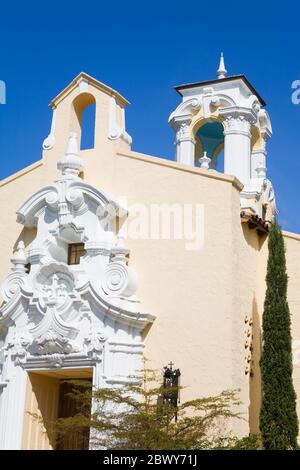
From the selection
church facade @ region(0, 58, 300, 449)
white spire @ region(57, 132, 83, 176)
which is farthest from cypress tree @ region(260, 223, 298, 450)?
white spire @ region(57, 132, 83, 176)

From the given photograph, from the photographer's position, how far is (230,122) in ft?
73.4

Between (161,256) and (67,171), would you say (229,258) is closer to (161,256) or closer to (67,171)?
(161,256)

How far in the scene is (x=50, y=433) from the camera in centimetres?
1939

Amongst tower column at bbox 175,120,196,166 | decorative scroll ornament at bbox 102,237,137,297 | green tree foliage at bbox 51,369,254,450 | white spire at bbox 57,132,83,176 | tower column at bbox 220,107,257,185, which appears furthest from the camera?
tower column at bbox 175,120,196,166

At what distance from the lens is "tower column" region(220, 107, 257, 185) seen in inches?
859

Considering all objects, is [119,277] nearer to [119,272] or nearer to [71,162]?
[119,272]

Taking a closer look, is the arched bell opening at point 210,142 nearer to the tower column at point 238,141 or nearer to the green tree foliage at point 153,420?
the tower column at point 238,141

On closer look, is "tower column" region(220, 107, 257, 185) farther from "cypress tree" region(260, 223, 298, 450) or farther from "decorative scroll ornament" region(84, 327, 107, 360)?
"decorative scroll ornament" region(84, 327, 107, 360)

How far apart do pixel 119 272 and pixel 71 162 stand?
3.37 metres

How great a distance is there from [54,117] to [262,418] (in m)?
10.1

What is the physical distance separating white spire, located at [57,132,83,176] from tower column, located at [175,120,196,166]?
387 centimetres

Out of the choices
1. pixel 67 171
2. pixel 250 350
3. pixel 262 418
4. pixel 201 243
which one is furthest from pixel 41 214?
pixel 262 418

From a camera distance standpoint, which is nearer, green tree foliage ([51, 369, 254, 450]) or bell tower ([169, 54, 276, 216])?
green tree foliage ([51, 369, 254, 450])

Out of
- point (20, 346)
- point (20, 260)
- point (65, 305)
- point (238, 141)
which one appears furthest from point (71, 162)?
point (238, 141)
